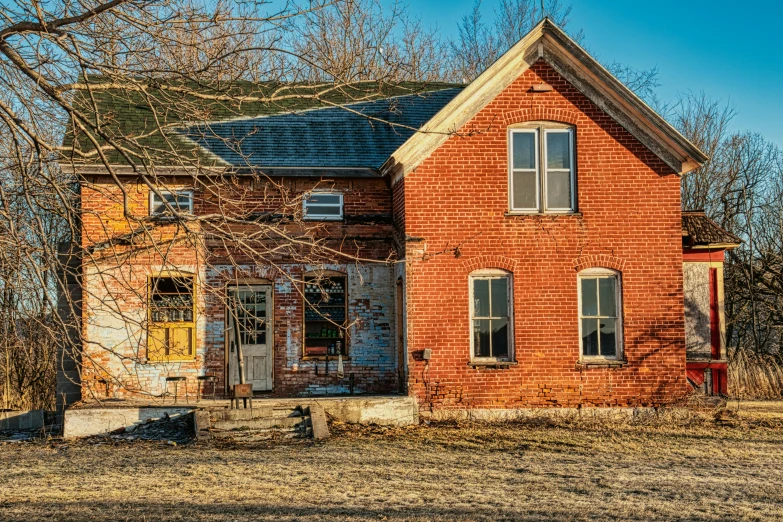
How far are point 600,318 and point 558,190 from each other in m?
2.55

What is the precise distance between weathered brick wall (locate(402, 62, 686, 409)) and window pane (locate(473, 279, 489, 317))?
0.30 metres

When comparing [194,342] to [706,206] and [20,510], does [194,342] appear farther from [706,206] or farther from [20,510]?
[706,206]

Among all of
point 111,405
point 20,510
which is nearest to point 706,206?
point 111,405

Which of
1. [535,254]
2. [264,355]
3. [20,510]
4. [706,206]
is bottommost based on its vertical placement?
[20,510]

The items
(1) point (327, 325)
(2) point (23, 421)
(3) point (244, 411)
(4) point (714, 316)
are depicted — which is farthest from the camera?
(4) point (714, 316)

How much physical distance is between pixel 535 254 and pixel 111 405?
8.26 m

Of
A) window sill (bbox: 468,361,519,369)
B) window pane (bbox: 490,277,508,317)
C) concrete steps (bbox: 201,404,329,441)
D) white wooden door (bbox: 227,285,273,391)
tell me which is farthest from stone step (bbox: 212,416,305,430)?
window pane (bbox: 490,277,508,317)

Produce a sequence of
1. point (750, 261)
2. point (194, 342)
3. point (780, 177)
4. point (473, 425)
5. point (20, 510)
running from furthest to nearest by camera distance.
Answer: point (780, 177), point (750, 261), point (194, 342), point (473, 425), point (20, 510)

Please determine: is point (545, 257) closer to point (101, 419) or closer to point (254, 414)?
point (254, 414)

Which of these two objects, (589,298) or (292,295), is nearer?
(589,298)

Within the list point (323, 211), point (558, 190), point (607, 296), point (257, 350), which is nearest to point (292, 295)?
point (257, 350)

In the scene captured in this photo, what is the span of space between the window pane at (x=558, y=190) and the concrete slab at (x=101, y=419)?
778 centimetres

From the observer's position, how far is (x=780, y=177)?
31.6 m

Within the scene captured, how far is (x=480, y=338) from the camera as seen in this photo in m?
16.9
